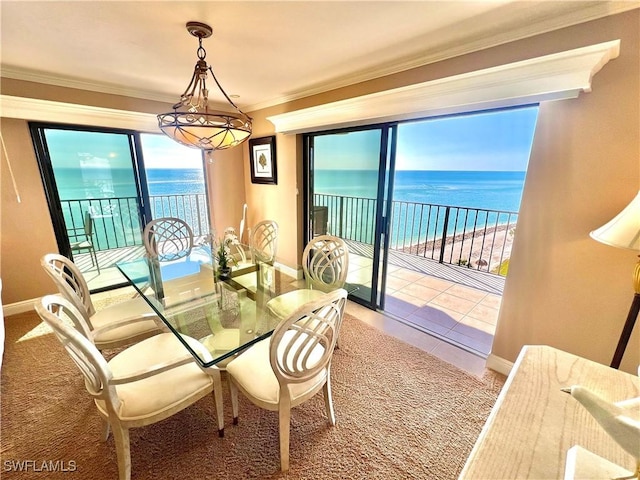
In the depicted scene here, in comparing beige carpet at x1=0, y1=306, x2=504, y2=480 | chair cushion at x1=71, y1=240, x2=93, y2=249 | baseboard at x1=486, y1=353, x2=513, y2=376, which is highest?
chair cushion at x1=71, y1=240, x2=93, y2=249

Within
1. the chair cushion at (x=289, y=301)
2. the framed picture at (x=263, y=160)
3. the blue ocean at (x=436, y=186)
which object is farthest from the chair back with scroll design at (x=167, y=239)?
the blue ocean at (x=436, y=186)

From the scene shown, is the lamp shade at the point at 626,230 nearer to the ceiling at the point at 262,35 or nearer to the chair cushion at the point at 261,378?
the ceiling at the point at 262,35

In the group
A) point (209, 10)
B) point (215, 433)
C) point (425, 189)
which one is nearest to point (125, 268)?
point (215, 433)

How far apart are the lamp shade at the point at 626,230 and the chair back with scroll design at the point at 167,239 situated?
316 cm

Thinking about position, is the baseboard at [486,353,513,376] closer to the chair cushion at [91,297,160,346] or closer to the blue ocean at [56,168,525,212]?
the blue ocean at [56,168,525,212]

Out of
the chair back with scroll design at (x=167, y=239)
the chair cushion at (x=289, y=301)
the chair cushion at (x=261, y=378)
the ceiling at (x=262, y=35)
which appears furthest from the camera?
the chair back with scroll design at (x=167, y=239)

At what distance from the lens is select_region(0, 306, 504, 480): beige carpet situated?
54.0 inches

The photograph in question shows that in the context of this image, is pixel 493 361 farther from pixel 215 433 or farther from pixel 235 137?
pixel 235 137

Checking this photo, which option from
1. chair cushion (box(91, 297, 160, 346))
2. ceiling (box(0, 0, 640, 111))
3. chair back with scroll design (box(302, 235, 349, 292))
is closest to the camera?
ceiling (box(0, 0, 640, 111))

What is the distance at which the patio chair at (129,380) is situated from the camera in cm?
108

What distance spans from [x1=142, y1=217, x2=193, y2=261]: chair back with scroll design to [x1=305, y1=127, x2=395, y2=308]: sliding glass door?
1.47m

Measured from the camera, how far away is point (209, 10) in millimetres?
1460

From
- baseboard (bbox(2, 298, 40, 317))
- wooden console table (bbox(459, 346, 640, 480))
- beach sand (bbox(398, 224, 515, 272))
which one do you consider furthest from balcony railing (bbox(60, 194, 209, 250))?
wooden console table (bbox(459, 346, 640, 480))

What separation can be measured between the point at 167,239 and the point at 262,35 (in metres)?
2.18
